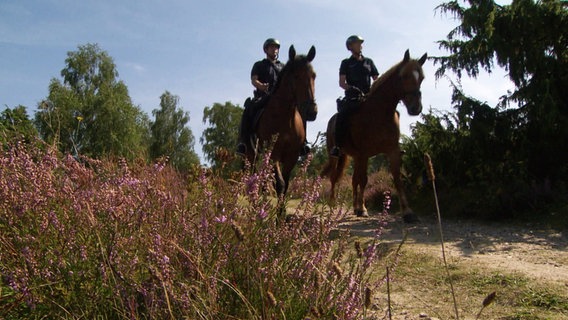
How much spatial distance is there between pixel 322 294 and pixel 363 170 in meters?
7.44

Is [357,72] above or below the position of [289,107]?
above

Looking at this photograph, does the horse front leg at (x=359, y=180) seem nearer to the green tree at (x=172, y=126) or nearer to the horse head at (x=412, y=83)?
the horse head at (x=412, y=83)

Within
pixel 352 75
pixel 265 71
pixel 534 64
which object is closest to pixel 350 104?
pixel 352 75

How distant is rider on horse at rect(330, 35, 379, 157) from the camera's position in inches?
379

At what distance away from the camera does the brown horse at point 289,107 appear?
770 cm

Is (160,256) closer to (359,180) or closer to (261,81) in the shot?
(261,81)

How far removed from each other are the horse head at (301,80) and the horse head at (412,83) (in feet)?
6.17

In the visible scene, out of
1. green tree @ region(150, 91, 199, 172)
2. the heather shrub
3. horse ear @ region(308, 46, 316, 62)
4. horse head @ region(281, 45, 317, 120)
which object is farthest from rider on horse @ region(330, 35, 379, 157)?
green tree @ region(150, 91, 199, 172)

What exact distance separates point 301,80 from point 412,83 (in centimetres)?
221

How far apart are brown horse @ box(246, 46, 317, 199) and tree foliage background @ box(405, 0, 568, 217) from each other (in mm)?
4018

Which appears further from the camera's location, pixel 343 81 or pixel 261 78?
pixel 343 81

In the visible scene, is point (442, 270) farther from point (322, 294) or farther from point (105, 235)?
point (105, 235)

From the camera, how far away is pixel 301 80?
771 centimetres

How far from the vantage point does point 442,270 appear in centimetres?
483
